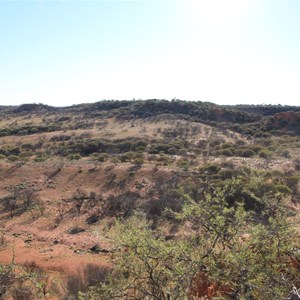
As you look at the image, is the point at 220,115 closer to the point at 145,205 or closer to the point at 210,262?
the point at 145,205

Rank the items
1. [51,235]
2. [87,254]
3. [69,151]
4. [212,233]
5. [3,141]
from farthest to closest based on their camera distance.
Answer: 1. [3,141]
2. [69,151]
3. [51,235]
4. [87,254]
5. [212,233]

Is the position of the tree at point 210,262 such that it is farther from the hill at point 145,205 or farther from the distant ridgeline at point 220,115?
the distant ridgeline at point 220,115

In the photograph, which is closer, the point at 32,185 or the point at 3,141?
the point at 32,185

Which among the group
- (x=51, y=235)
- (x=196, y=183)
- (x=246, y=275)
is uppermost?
(x=246, y=275)

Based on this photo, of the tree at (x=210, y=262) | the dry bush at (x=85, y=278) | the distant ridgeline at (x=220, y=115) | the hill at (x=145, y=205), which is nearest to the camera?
the tree at (x=210, y=262)

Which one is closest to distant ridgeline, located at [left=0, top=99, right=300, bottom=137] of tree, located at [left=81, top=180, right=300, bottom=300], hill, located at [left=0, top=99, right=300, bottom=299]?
hill, located at [left=0, top=99, right=300, bottom=299]

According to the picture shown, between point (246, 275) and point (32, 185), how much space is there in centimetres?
2784

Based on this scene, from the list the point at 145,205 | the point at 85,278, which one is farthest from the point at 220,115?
the point at 85,278

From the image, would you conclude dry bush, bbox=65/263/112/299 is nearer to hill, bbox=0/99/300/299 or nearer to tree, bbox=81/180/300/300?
hill, bbox=0/99/300/299

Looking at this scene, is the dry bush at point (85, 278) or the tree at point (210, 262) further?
the dry bush at point (85, 278)

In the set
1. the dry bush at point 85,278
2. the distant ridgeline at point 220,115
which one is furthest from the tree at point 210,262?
the distant ridgeline at point 220,115

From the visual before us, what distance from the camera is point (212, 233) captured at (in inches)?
330

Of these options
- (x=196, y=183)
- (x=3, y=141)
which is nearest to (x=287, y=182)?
(x=196, y=183)

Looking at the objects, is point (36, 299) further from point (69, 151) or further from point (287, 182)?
point (69, 151)
